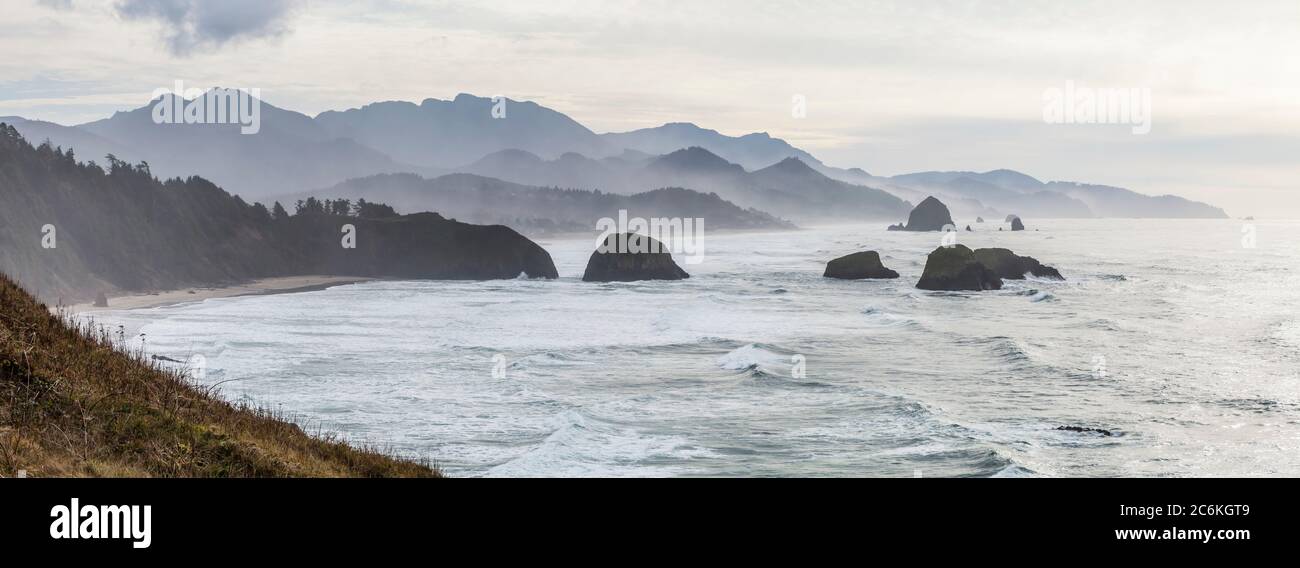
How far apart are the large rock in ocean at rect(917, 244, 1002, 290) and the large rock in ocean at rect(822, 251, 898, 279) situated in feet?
27.6

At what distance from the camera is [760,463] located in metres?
18.8

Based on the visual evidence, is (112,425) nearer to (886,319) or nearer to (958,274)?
(886,319)

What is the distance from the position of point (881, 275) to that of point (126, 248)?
5111 cm

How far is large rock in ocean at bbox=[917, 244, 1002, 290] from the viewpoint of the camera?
57.6 m

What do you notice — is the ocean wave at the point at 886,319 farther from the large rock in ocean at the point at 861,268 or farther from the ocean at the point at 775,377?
the large rock in ocean at the point at 861,268

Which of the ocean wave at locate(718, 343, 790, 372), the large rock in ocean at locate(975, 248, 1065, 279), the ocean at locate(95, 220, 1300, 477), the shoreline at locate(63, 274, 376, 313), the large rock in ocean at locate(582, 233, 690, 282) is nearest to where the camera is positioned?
the ocean at locate(95, 220, 1300, 477)

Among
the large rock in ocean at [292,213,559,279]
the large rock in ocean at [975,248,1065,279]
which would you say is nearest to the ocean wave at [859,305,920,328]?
the large rock in ocean at [975,248,1065,279]

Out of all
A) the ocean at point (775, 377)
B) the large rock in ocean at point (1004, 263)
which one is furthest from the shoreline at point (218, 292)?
the large rock in ocean at point (1004, 263)

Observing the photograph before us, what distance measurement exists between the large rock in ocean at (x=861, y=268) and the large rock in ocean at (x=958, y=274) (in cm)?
842

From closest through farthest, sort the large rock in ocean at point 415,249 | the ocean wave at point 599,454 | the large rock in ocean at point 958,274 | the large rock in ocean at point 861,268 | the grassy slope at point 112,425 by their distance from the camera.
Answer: the grassy slope at point 112,425 → the ocean wave at point 599,454 → the large rock in ocean at point 958,274 → the large rock in ocean at point 861,268 → the large rock in ocean at point 415,249

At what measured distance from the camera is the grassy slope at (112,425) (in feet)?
30.9

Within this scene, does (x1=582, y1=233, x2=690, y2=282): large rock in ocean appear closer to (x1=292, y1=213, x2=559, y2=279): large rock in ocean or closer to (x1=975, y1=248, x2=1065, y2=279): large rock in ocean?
(x1=292, y1=213, x2=559, y2=279): large rock in ocean

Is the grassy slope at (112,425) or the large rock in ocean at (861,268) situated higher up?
the large rock in ocean at (861,268)

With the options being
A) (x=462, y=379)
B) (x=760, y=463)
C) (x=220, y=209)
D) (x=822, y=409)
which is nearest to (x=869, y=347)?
(x=822, y=409)
